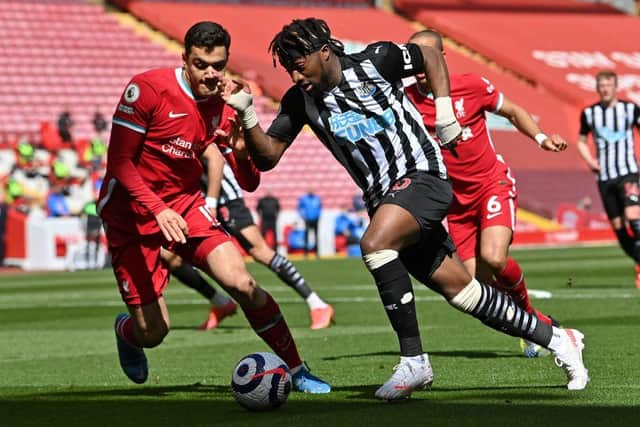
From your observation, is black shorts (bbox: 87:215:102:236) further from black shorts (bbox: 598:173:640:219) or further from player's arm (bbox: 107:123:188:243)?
player's arm (bbox: 107:123:188:243)

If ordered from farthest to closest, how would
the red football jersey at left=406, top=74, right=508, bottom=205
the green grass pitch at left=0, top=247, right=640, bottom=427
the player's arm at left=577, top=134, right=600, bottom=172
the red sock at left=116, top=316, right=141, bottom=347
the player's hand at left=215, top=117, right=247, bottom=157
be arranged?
the player's arm at left=577, top=134, right=600, bottom=172 → the red football jersey at left=406, top=74, right=508, bottom=205 → the red sock at left=116, top=316, right=141, bottom=347 → the player's hand at left=215, top=117, right=247, bottom=157 → the green grass pitch at left=0, top=247, right=640, bottom=427

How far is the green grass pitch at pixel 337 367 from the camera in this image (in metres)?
6.36

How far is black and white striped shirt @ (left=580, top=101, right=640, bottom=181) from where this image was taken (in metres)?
15.6

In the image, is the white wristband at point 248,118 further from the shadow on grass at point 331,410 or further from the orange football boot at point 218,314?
the orange football boot at point 218,314

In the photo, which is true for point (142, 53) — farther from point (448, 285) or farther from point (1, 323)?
point (448, 285)

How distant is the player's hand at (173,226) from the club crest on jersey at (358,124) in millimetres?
930

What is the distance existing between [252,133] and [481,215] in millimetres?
3054

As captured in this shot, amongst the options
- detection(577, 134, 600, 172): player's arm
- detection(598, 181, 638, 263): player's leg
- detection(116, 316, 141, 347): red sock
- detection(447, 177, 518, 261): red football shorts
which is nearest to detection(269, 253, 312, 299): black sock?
detection(447, 177, 518, 261): red football shorts

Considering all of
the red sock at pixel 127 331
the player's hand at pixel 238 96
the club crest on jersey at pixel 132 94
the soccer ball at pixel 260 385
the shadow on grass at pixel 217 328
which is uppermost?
the player's hand at pixel 238 96

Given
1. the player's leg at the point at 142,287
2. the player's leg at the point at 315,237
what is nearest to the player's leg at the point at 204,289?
the player's leg at the point at 142,287

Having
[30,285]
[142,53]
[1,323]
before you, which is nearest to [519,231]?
[142,53]

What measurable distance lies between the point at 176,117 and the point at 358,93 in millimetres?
1158

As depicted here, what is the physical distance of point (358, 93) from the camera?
273 inches

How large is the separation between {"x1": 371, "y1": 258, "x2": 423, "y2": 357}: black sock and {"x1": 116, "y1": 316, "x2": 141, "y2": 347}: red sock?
1.93 meters
